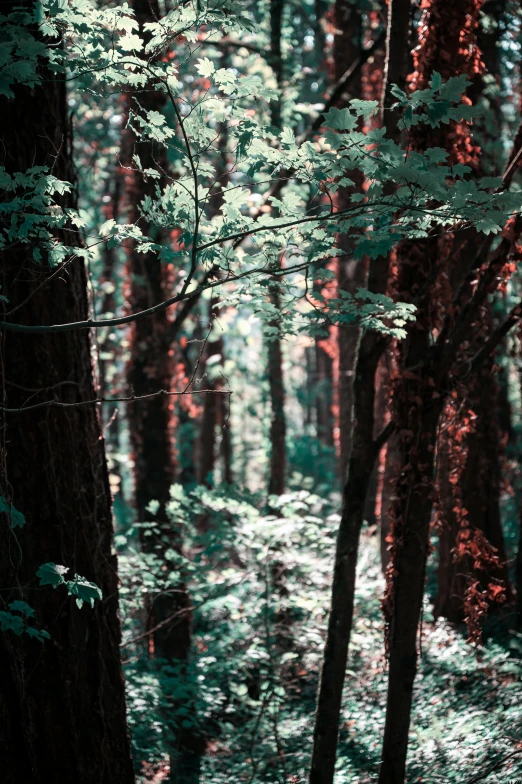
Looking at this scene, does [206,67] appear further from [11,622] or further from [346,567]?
[346,567]

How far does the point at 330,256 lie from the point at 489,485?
17.8 ft

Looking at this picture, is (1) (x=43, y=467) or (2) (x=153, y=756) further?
(2) (x=153, y=756)

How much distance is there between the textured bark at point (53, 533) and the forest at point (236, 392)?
0.05ft

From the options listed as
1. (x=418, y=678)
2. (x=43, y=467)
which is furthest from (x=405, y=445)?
(x=418, y=678)

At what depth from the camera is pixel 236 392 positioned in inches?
195

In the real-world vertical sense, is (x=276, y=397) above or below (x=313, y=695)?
above

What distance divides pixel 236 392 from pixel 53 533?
1560 millimetres

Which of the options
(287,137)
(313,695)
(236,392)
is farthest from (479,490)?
(287,137)

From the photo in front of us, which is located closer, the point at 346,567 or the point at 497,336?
the point at 497,336

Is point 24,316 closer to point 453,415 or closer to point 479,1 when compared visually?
point 453,415

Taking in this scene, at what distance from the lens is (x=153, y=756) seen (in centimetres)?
644

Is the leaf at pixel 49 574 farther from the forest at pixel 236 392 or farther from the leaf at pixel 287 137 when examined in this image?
the leaf at pixel 287 137

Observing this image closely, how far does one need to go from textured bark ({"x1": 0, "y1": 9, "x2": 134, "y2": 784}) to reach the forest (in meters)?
0.02

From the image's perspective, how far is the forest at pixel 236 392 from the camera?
9.85 feet
